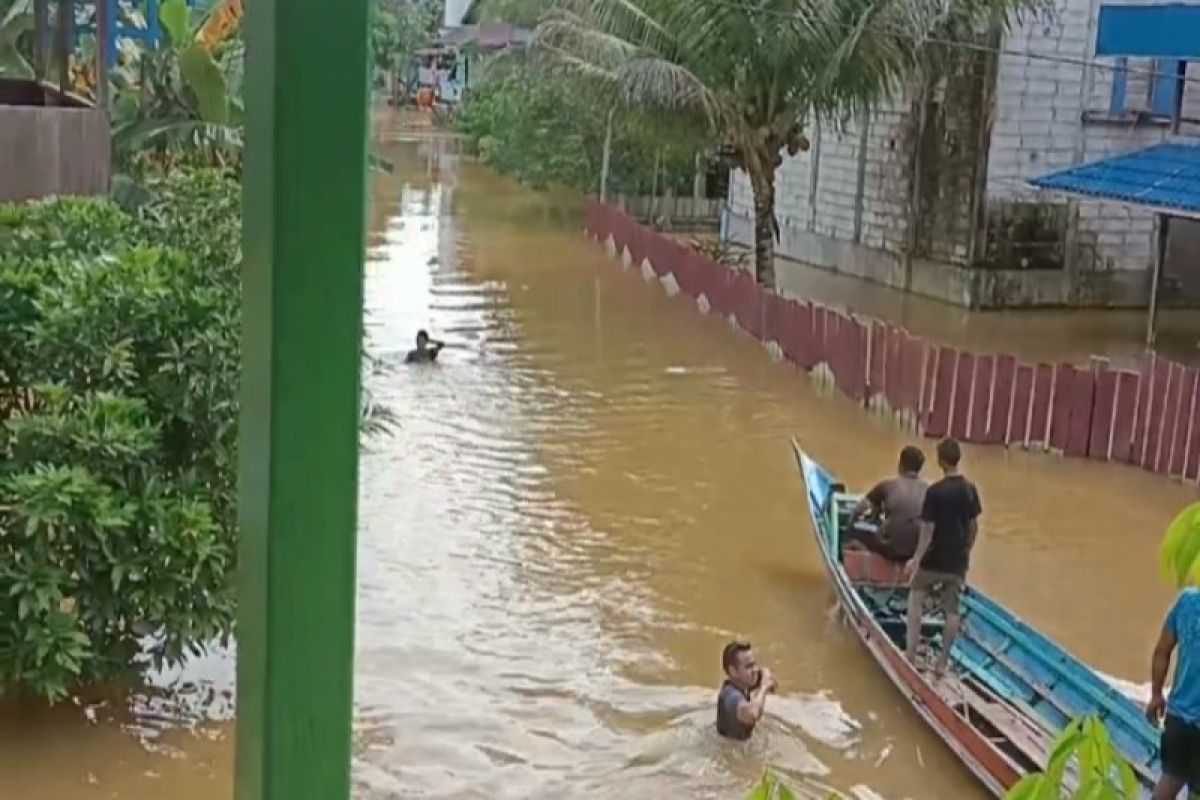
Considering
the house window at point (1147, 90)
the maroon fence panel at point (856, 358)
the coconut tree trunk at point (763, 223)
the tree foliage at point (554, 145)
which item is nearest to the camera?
the maroon fence panel at point (856, 358)

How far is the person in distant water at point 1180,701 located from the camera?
578cm

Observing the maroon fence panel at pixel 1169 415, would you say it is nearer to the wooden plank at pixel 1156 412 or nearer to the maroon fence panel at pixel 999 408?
the wooden plank at pixel 1156 412

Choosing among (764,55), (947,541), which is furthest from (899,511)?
(764,55)

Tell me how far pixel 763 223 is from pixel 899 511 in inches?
482

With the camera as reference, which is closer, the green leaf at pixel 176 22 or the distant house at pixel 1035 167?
the green leaf at pixel 176 22

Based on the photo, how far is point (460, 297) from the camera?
22.3 metres

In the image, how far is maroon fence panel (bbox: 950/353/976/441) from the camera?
14.7m

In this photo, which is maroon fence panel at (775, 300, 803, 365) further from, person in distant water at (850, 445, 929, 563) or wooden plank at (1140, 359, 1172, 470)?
person in distant water at (850, 445, 929, 563)

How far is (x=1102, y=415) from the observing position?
562 inches

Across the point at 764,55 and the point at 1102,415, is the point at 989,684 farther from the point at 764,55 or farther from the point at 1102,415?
the point at 764,55

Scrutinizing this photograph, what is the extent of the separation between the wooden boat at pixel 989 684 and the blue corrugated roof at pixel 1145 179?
9.88 metres

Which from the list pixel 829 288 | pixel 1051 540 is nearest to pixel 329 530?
pixel 1051 540

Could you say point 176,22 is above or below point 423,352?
above

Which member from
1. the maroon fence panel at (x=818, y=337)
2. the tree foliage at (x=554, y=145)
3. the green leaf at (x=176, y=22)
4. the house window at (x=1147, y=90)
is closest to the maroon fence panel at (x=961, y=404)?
the maroon fence panel at (x=818, y=337)
